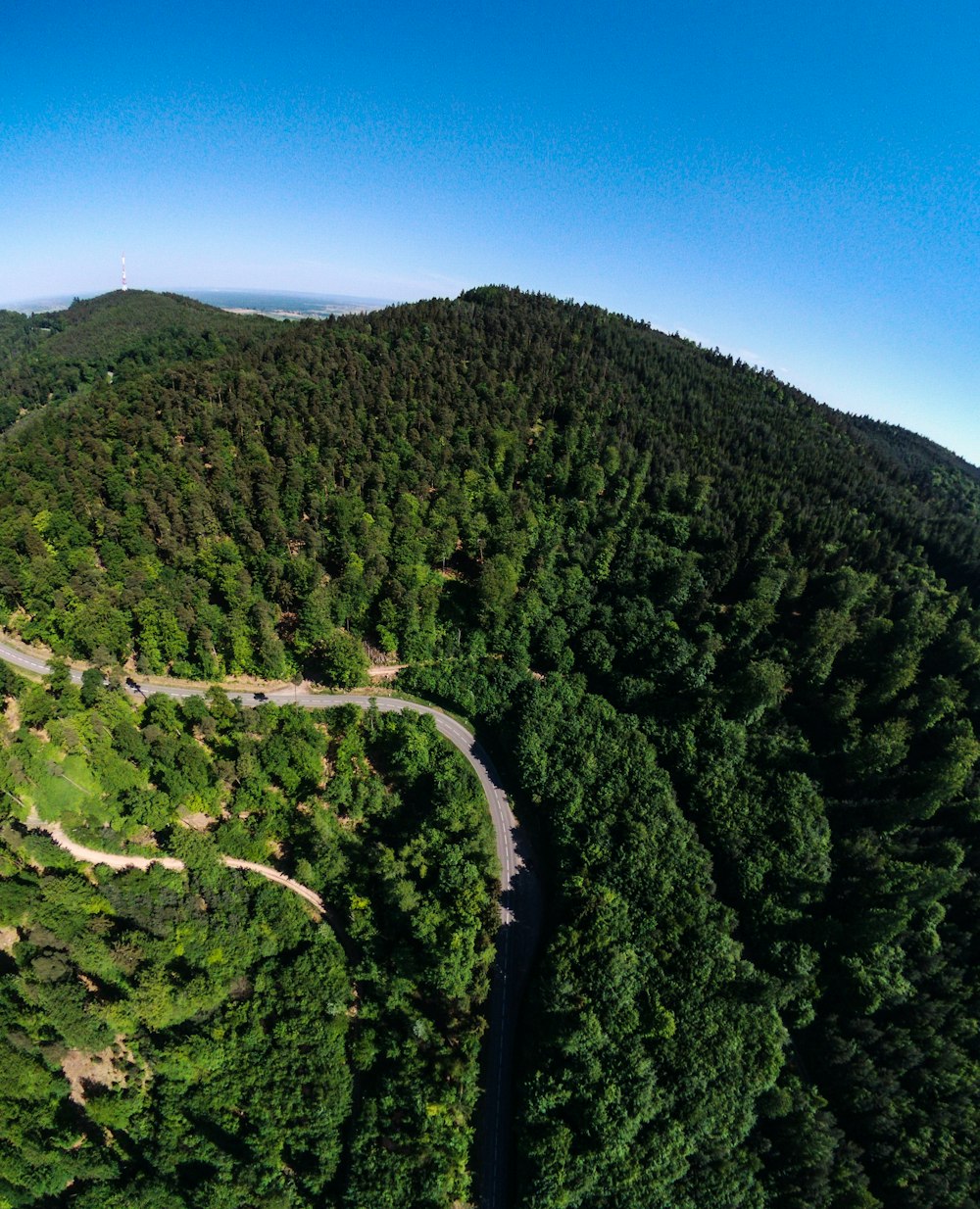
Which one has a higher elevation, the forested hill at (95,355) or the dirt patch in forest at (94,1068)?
the forested hill at (95,355)

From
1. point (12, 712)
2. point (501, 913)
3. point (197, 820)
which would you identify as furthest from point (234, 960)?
point (12, 712)

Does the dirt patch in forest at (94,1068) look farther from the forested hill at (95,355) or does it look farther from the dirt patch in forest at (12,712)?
the forested hill at (95,355)

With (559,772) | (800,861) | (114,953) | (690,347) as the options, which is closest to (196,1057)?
(114,953)

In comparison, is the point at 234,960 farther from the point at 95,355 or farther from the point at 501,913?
the point at 95,355

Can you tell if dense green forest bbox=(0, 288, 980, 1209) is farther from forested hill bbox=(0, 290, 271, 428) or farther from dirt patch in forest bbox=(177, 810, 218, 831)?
forested hill bbox=(0, 290, 271, 428)

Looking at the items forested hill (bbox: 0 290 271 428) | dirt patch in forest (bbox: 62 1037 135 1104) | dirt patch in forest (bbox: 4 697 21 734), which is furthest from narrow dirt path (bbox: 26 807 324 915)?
forested hill (bbox: 0 290 271 428)

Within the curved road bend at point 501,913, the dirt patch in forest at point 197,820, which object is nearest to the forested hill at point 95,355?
the curved road bend at point 501,913
